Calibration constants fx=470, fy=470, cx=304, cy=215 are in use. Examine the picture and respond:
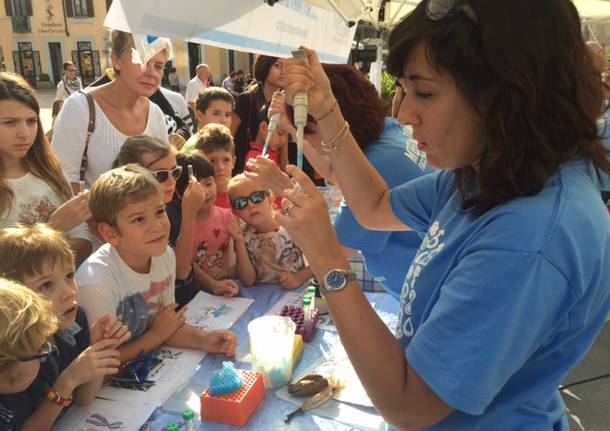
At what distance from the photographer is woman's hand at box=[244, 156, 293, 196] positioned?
133 cm

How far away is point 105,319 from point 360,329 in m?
0.88

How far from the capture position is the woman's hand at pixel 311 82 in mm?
1355

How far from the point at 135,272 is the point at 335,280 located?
110 centimetres

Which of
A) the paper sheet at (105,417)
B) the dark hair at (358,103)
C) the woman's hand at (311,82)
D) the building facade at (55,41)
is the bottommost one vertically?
the building facade at (55,41)

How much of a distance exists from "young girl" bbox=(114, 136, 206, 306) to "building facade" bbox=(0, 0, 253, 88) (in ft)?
85.3

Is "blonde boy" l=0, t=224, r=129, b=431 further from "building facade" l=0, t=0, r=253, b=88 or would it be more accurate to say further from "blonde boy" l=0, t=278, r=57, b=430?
"building facade" l=0, t=0, r=253, b=88

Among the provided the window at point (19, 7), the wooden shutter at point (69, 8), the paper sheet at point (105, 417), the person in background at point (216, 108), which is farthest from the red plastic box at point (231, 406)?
the window at point (19, 7)

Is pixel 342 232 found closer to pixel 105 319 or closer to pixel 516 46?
pixel 105 319

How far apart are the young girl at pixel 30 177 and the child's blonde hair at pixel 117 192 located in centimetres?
15

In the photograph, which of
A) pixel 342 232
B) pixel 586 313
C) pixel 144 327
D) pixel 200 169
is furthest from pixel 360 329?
pixel 200 169

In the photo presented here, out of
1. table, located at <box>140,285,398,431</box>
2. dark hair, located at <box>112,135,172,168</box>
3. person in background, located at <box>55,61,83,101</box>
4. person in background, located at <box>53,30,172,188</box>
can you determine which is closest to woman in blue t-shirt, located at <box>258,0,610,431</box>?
table, located at <box>140,285,398,431</box>

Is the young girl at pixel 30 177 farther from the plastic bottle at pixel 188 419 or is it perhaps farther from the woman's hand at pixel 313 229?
the woman's hand at pixel 313 229

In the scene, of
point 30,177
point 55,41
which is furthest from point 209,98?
point 55,41

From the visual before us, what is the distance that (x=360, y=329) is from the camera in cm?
86
